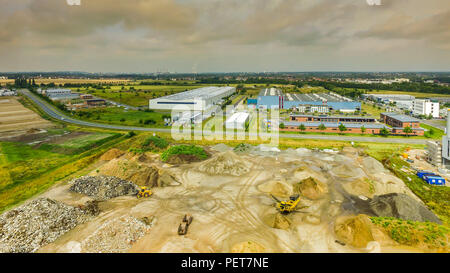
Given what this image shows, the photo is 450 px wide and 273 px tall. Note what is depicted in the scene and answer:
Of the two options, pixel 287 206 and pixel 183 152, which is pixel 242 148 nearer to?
pixel 183 152

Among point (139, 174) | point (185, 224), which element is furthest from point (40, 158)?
point (185, 224)

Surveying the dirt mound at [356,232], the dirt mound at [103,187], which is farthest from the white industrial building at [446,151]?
the dirt mound at [103,187]

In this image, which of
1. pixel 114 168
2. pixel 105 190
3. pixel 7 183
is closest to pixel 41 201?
pixel 105 190

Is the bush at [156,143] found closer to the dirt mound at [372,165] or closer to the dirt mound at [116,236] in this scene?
the dirt mound at [116,236]

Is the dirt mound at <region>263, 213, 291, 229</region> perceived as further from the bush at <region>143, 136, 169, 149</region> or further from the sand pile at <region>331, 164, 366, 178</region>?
the bush at <region>143, 136, 169, 149</region>

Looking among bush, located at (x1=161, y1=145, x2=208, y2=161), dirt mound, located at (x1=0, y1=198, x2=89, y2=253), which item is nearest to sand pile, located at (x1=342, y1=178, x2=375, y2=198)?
bush, located at (x1=161, y1=145, x2=208, y2=161)
